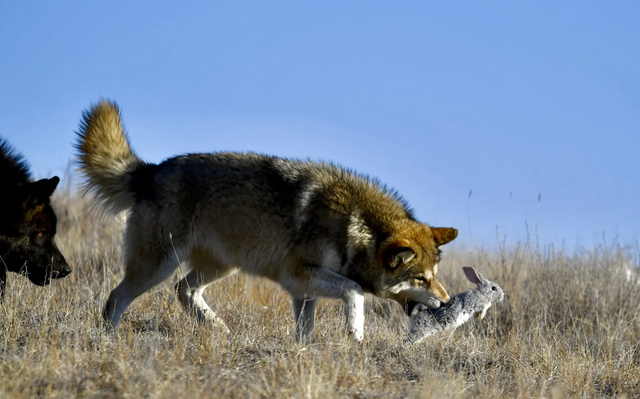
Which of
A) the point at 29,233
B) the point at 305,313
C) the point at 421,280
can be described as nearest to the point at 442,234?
the point at 421,280

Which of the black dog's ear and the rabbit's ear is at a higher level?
the black dog's ear

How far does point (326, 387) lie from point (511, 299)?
19.8ft

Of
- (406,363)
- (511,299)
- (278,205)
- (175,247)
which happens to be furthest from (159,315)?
(511,299)

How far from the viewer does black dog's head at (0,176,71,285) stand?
22.0ft

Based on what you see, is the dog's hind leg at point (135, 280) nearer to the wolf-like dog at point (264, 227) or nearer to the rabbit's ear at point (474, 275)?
the wolf-like dog at point (264, 227)

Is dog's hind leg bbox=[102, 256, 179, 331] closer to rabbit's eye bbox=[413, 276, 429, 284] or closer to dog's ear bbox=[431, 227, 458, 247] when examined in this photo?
rabbit's eye bbox=[413, 276, 429, 284]

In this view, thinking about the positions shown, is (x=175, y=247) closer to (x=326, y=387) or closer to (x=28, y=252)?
(x=28, y=252)

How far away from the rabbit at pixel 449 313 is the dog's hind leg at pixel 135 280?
2.35m

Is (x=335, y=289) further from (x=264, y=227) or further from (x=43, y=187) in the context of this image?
(x=43, y=187)

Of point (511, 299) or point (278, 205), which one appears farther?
point (511, 299)

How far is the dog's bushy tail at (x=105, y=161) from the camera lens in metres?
6.64

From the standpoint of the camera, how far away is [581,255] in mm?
10945

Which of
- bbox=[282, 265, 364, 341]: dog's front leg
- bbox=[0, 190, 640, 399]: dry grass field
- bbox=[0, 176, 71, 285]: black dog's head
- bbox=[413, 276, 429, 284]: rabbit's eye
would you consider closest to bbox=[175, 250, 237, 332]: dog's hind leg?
bbox=[0, 190, 640, 399]: dry grass field

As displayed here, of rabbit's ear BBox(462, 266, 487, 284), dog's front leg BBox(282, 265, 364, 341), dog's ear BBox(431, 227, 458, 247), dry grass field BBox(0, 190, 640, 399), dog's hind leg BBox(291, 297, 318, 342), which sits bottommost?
dry grass field BBox(0, 190, 640, 399)
